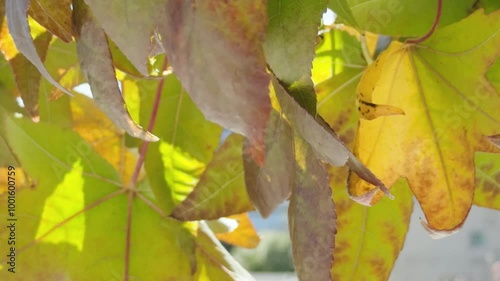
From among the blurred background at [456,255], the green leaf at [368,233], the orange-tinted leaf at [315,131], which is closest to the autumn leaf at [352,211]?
the green leaf at [368,233]

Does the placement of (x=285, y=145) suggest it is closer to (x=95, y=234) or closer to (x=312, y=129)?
(x=312, y=129)

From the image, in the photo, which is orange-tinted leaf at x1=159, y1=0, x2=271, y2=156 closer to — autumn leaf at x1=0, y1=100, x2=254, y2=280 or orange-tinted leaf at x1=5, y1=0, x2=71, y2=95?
orange-tinted leaf at x1=5, y1=0, x2=71, y2=95

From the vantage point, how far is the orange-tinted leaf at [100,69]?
0.69ft

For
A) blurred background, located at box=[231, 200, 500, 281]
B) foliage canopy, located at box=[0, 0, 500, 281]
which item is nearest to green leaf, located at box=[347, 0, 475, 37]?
foliage canopy, located at box=[0, 0, 500, 281]

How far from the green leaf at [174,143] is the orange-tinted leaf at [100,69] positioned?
0.13 metres

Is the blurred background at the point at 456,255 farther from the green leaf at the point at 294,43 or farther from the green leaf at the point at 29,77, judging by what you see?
the green leaf at the point at 294,43

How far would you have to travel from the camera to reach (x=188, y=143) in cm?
37

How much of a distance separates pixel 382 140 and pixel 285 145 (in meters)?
0.07

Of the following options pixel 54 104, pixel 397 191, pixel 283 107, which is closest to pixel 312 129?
pixel 283 107

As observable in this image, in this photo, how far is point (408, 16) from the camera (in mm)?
281

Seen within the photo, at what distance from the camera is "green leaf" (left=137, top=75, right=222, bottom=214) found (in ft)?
1.16

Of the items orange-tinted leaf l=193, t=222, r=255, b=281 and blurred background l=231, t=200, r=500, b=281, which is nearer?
orange-tinted leaf l=193, t=222, r=255, b=281

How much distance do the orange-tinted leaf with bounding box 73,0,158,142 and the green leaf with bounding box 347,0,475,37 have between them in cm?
11

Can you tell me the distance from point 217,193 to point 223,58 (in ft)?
0.45
